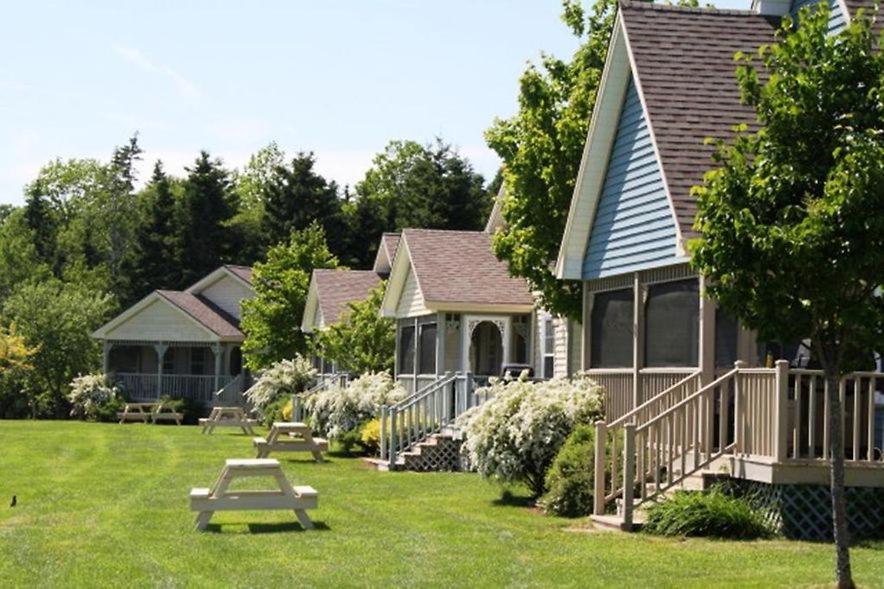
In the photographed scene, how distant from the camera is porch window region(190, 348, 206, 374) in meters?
67.2

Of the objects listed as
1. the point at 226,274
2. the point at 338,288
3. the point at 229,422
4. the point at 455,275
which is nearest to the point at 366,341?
the point at 229,422

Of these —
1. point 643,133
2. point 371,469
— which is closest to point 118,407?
point 371,469

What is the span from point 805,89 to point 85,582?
8000mm

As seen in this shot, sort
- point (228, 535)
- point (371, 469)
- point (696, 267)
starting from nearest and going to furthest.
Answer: point (696, 267) → point (228, 535) → point (371, 469)

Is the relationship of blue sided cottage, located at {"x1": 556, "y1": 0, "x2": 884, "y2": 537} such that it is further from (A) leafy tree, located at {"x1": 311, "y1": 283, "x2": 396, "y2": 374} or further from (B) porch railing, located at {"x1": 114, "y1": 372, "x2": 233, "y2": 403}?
(B) porch railing, located at {"x1": 114, "y1": 372, "x2": 233, "y2": 403}

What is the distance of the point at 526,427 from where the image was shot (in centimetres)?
2141

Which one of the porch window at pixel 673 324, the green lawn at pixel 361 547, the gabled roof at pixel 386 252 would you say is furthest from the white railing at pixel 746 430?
the gabled roof at pixel 386 252

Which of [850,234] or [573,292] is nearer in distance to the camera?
[850,234]

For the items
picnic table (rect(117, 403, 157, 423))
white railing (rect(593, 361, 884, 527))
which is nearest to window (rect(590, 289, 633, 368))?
white railing (rect(593, 361, 884, 527))

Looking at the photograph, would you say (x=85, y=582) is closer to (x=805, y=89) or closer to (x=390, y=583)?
(x=390, y=583)

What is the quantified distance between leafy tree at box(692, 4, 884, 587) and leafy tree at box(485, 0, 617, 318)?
44.8 ft

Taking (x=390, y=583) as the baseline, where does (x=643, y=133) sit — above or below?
above

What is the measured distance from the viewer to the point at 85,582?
1357 centimetres

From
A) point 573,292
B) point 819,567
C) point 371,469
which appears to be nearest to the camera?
point 819,567
